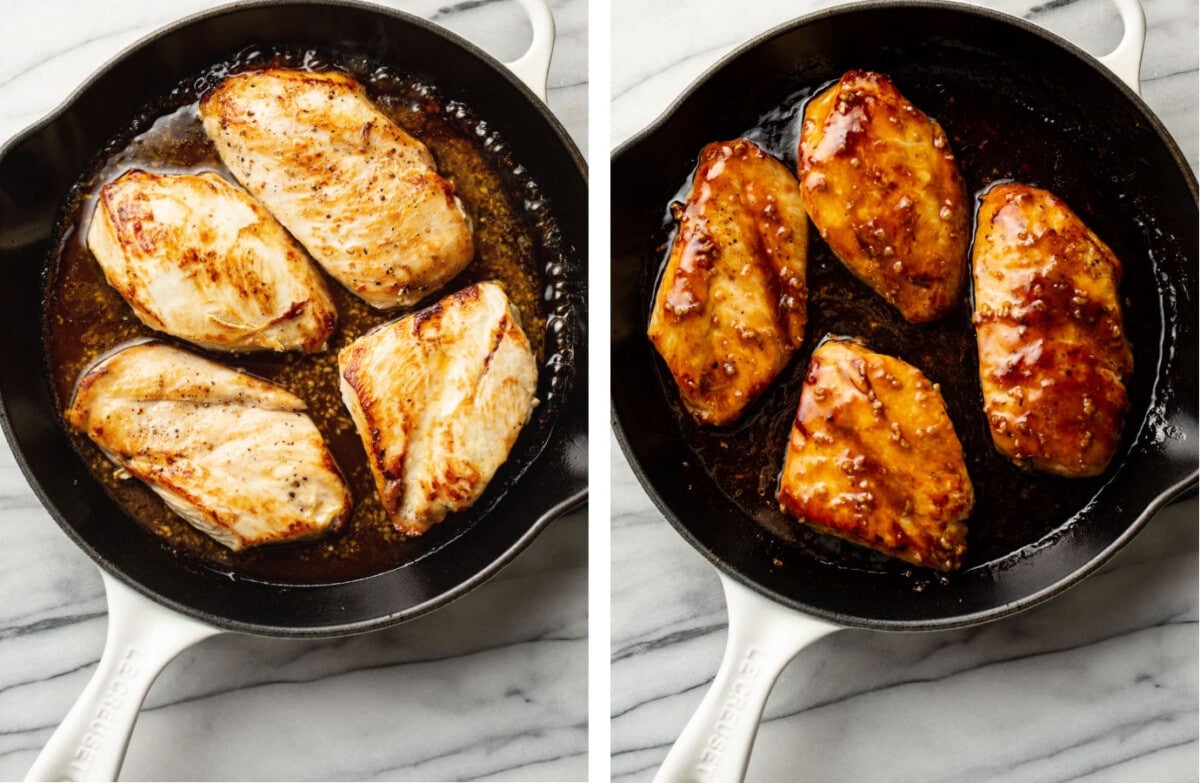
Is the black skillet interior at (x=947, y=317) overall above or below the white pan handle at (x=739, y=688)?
above

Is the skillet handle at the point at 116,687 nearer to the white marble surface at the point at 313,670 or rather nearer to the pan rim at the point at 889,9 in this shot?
the white marble surface at the point at 313,670

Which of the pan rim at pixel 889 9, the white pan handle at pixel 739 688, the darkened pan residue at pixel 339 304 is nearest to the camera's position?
the white pan handle at pixel 739 688

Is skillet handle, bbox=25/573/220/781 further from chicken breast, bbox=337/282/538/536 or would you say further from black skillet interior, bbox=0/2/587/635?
chicken breast, bbox=337/282/538/536

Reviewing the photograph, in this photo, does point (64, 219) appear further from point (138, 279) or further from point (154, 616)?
point (154, 616)

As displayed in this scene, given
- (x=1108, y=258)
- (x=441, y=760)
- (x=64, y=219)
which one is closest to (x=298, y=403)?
(x=64, y=219)

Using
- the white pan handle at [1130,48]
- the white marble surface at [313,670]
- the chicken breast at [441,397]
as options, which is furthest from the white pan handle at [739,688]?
the white pan handle at [1130,48]

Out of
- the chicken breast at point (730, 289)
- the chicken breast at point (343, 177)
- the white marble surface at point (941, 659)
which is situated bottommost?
the white marble surface at point (941, 659)

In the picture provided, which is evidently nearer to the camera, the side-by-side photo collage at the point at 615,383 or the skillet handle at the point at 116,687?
the skillet handle at the point at 116,687
